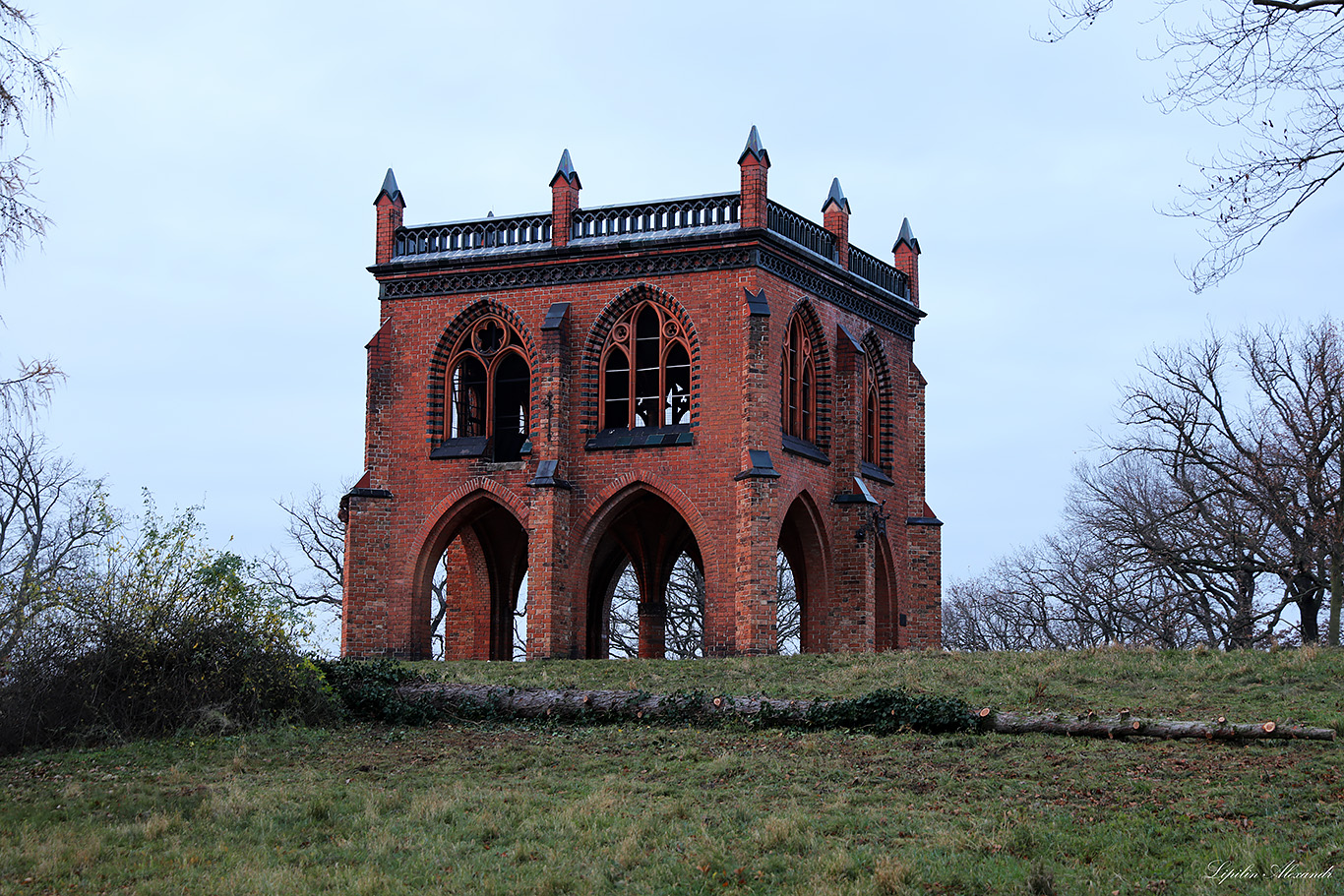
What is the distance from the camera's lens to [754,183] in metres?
27.8

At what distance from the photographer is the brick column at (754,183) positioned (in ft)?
90.7

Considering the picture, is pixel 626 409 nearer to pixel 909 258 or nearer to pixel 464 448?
pixel 464 448

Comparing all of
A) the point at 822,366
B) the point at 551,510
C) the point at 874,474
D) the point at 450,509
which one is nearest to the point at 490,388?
the point at 450,509

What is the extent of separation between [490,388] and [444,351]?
138 centimetres

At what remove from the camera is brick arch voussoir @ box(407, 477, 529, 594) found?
28.7 metres

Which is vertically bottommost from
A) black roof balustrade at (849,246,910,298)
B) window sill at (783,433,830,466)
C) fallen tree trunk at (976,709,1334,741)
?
fallen tree trunk at (976,709,1334,741)

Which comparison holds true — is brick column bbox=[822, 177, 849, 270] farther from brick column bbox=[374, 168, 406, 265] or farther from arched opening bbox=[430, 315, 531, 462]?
brick column bbox=[374, 168, 406, 265]

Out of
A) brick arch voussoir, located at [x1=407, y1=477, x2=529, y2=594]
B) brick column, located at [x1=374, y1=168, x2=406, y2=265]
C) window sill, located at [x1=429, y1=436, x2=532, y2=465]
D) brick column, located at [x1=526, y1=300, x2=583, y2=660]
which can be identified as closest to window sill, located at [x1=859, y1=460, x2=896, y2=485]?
brick column, located at [x1=526, y1=300, x2=583, y2=660]

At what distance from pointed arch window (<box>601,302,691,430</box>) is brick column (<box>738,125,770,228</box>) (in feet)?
8.64

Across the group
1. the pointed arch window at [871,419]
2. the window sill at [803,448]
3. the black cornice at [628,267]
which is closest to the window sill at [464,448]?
the black cornice at [628,267]

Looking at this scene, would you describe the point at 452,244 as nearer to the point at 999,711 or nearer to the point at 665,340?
the point at 665,340

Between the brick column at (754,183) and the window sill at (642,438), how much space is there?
447cm

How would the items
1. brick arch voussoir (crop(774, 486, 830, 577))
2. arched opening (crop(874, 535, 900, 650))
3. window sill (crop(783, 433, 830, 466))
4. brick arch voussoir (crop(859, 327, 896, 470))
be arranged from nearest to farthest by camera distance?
window sill (crop(783, 433, 830, 466)) → brick arch voussoir (crop(774, 486, 830, 577)) → arched opening (crop(874, 535, 900, 650)) → brick arch voussoir (crop(859, 327, 896, 470))

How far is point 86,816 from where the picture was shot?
1228 cm
